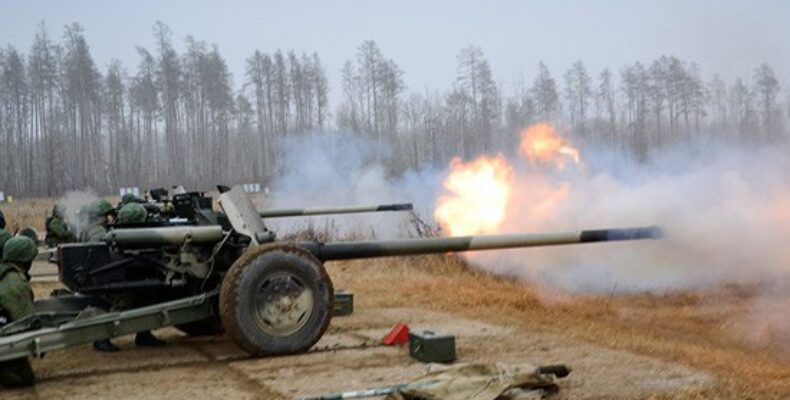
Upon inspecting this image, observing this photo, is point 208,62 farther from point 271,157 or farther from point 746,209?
point 746,209

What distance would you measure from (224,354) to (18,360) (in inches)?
75.5

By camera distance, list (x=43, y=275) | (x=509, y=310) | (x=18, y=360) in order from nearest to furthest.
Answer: (x=18, y=360)
(x=509, y=310)
(x=43, y=275)

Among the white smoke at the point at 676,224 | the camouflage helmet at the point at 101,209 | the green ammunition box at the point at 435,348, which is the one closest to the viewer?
A: the green ammunition box at the point at 435,348

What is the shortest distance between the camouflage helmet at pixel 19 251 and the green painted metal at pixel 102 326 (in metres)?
0.69

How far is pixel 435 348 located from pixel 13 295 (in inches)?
143

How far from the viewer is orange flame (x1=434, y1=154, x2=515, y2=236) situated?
15875 mm

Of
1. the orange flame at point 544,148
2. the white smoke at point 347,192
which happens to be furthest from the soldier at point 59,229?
the orange flame at point 544,148

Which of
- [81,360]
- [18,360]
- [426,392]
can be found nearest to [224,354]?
→ [81,360]

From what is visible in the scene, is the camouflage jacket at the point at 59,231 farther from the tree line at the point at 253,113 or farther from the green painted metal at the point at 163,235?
the tree line at the point at 253,113

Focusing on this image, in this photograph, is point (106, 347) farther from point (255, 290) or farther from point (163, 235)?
point (255, 290)

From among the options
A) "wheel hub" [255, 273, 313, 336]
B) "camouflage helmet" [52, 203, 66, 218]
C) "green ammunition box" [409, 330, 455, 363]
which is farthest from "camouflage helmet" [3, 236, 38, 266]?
"camouflage helmet" [52, 203, 66, 218]

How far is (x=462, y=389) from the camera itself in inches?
238

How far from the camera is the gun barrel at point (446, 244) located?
28.8 feet

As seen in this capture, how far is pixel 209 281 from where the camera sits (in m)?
8.47
